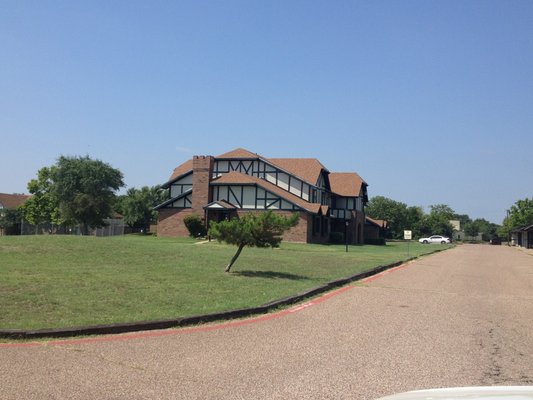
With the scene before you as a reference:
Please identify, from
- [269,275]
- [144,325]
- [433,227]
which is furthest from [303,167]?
[433,227]

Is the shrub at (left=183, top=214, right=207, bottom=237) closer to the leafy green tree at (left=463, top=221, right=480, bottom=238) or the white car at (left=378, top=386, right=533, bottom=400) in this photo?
the white car at (left=378, top=386, right=533, bottom=400)

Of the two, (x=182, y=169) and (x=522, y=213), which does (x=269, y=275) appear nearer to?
(x=182, y=169)

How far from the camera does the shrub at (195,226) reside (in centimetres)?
4219

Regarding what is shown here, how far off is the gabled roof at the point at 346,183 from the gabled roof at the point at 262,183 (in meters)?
10.1

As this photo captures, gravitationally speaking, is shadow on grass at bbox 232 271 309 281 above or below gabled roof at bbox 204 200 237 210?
below

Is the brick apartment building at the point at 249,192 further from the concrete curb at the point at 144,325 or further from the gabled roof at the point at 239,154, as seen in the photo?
the concrete curb at the point at 144,325

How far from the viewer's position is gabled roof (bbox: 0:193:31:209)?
7475 cm

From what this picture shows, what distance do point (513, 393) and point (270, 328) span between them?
5971 millimetres

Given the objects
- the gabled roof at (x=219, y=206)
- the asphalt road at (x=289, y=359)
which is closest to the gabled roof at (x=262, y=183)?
the gabled roof at (x=219, y=206)

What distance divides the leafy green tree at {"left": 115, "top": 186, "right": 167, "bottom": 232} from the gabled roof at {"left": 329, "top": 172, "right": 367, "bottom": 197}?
92.7 ft

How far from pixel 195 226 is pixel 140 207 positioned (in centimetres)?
3221

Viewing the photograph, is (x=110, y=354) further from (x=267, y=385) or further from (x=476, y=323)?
(x=476, y=323)

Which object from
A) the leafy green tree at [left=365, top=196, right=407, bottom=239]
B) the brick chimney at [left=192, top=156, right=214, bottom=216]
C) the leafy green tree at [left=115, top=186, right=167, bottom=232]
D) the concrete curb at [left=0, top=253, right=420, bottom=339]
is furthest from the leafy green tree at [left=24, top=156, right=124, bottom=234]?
the leafy green tree at [left=365, top=196, right=407, bottom=239]

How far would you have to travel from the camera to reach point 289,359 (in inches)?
255
